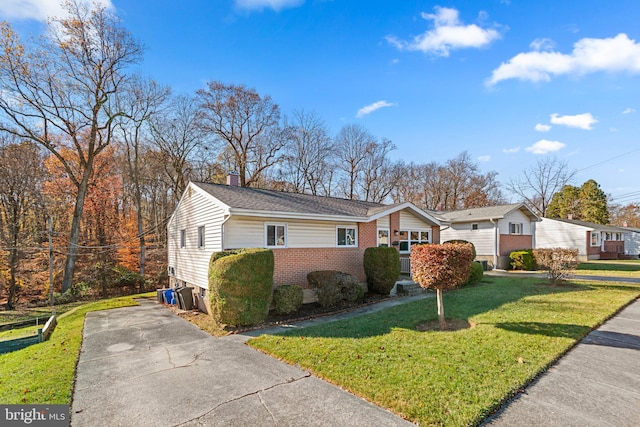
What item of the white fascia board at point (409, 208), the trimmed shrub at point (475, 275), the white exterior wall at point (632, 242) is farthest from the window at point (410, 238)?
the white exterior wall at point (632, 242)

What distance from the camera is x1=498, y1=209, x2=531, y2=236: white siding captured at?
20.3m

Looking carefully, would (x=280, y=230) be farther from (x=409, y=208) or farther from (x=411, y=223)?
(x=411, y=223)

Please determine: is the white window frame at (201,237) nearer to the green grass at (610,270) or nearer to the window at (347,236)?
the window at (347,236)

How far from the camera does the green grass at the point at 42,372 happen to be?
4512 mm

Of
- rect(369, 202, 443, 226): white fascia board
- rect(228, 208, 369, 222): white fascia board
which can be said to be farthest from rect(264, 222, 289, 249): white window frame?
rect(369, 202, 443, 226): white fascia board

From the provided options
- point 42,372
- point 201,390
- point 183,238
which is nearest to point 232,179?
point 183,238

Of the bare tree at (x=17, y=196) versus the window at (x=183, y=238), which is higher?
the bare tree at (x=17, y=196)

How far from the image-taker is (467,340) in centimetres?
611

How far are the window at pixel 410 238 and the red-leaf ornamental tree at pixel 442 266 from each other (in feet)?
24.8

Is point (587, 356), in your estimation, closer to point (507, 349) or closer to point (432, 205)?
point (507, 349)

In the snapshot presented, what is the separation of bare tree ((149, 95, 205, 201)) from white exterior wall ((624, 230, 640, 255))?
148ft

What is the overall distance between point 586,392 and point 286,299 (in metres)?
6.95

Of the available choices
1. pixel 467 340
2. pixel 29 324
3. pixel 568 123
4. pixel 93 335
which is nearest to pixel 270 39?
pixel 93 335

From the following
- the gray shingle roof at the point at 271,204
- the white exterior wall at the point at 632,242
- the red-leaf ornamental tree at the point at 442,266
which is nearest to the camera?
the red-leaf ornamental tree at the point at 442,266
